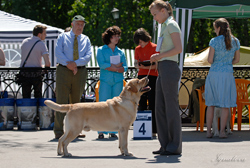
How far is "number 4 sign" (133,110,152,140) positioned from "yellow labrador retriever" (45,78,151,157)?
1500mm

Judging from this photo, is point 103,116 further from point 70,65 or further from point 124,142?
point 70,65

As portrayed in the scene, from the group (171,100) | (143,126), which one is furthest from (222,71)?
(171,100)

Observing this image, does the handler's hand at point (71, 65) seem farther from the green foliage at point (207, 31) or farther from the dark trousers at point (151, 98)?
the green foliage at point (207, 31)

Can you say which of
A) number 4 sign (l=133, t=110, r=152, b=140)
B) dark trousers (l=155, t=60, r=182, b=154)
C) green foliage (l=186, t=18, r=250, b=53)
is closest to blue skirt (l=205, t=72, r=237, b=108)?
number 4 sign (l=133, t=110, r=152, b=140)

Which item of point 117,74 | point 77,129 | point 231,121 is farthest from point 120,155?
point 231,121

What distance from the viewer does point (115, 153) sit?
6.52m

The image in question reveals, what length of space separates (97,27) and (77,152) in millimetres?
26829

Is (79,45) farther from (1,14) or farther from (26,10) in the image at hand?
(26,10)

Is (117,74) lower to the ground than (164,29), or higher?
lower

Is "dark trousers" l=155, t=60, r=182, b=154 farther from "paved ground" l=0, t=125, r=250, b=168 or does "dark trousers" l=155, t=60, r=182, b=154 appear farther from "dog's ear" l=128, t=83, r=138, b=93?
"dog's ear" l=128, t=83, r=138, b=93

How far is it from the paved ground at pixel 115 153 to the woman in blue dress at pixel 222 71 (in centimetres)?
59

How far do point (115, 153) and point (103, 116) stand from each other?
589mm

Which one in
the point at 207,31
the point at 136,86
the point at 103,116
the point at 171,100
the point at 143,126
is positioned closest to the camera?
the point at 171,100

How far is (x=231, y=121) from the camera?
30.7ft
